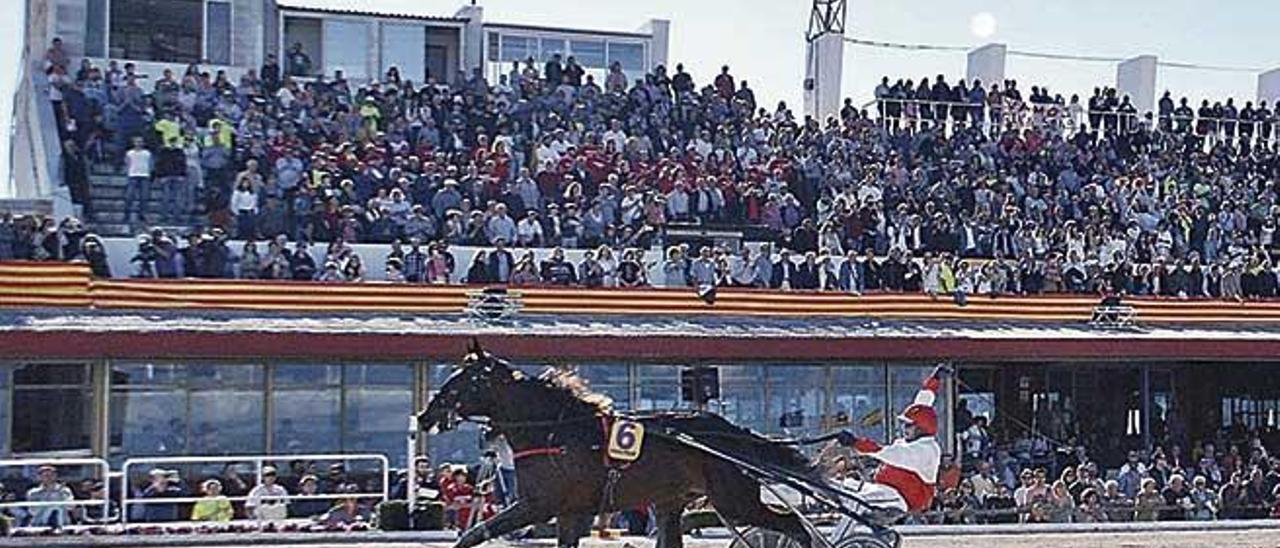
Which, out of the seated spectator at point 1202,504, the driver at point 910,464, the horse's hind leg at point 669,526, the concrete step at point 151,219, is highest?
the concrete step at point 151,219

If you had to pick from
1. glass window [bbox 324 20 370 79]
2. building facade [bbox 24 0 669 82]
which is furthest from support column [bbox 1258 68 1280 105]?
glass window [bbox 324 20 370 79]

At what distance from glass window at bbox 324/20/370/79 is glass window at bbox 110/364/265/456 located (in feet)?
40.3

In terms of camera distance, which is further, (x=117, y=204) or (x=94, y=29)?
(x=94, y=29)

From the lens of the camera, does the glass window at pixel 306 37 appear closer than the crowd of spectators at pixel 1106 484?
No

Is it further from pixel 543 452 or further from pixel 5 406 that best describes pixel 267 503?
pixel 543 452

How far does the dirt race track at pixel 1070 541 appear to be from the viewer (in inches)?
563

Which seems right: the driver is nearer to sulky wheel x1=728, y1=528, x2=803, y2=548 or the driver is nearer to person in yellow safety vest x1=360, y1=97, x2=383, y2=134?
sulky wheel x1=728, y1=528, x2=803, y2=548

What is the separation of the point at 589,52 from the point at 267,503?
719 inches

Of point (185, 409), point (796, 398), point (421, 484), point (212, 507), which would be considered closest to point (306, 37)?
point (796, 398)

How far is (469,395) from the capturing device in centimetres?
1062

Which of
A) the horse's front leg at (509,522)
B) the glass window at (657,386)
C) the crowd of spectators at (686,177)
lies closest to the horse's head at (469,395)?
the horse's front leg at (509,522)

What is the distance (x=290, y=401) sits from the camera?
20469 millimetres

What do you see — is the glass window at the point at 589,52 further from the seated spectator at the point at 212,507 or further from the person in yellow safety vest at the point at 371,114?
the seated spectator at the point at 212,507

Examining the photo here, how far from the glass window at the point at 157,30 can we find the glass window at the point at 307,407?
A: 31.3 feet
